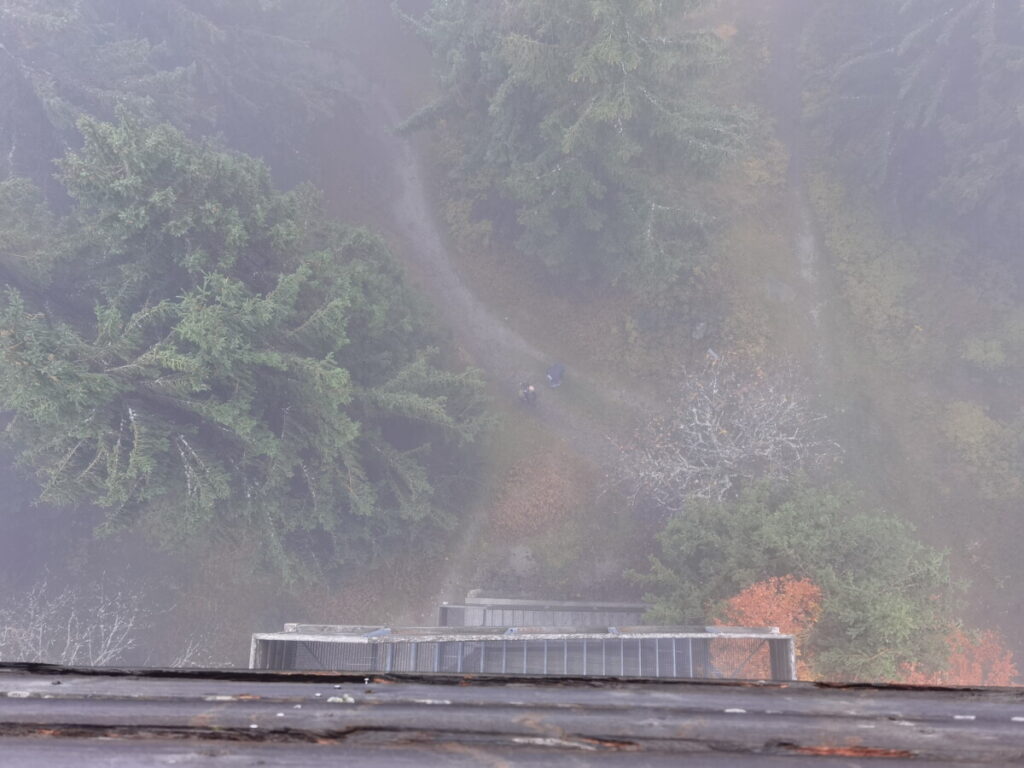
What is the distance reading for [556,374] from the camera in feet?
66.7

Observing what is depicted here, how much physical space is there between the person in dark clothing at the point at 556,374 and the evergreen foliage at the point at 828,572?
22.8 feet

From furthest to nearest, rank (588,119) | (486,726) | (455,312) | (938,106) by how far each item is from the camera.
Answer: (455,312) → (938,106) → (588,119) → (486,726)

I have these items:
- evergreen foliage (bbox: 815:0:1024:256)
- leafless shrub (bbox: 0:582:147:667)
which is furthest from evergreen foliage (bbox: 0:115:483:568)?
evergreen foliage (bbox: 815:0:1024:256)

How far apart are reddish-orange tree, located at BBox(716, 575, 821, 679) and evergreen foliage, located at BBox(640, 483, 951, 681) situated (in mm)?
191

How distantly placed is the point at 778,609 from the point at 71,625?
63.8 ft

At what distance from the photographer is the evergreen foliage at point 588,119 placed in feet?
44.3

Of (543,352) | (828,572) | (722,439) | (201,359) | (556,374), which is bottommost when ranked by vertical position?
(828,572)

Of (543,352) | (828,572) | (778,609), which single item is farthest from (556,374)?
(828,572)

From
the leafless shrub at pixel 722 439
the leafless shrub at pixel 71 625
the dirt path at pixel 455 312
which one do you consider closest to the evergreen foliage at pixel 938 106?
the leafless shrub at pixel 722 439

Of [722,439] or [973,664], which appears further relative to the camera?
[722,439]

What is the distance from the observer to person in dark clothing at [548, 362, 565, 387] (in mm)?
20312

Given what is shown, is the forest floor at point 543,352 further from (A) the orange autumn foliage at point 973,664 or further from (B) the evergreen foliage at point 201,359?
(B) the evergreen foliage at point 201,359

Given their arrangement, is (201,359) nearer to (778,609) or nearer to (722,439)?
(778,609)

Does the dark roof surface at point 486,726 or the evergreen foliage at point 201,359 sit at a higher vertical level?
the evergreen foliage at point 201,359
